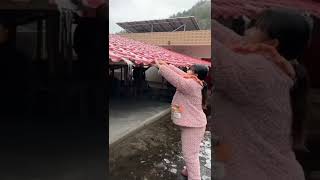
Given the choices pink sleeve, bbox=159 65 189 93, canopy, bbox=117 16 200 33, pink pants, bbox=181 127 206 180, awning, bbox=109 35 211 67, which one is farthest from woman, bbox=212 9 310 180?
canopy, bbox=117 16 200 33

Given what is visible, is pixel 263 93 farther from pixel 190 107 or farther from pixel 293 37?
pixel 190 107

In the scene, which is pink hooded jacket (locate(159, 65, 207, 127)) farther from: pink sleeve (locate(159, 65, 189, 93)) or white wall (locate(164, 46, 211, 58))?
white wall (locate(164, 46, 211, 58))

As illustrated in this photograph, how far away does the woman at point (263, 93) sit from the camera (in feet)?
5.96

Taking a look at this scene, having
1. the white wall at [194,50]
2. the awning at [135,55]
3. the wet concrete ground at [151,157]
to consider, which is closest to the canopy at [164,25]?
the white wall at [194,50]

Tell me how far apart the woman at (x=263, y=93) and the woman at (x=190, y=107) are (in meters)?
1.13

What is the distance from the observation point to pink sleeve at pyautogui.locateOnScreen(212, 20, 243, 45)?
6.17 feet

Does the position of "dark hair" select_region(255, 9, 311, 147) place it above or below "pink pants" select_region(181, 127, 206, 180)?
above

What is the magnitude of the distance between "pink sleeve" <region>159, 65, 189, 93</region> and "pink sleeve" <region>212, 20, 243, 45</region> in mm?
1098

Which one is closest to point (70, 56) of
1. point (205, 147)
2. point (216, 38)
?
point (216, 38)

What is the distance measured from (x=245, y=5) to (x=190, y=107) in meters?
1.40

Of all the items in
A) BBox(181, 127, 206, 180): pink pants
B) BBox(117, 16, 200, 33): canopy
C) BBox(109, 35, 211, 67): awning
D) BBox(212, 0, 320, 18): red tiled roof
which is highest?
BBox(117, 16, 200, 33): canopy

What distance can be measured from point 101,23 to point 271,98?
1.21 m

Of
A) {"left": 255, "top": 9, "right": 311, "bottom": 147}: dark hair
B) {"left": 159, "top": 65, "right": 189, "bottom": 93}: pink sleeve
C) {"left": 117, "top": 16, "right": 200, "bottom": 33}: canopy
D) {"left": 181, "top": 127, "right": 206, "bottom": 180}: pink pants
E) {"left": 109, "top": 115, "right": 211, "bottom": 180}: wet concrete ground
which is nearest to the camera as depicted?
{"left": 255, "top": 9, "right": 311, "bottom": 147}: dark hair

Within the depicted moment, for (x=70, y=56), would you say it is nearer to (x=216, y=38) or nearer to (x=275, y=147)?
(x=216, y=38)
